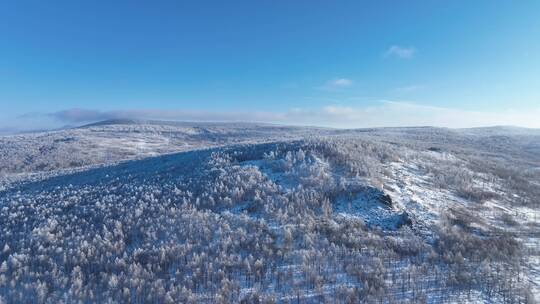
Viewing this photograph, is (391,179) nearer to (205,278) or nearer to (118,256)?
(205,278)

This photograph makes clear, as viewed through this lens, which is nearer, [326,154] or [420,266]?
[420,266]

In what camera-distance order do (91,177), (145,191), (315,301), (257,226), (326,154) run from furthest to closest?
(91,177) → (326,154) → (145,191) → (257,226) → (315,301)

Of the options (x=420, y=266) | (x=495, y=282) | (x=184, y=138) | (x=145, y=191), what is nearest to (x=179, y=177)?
(x=145, y=191)

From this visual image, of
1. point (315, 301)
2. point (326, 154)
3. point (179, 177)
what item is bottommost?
point (315, 301)

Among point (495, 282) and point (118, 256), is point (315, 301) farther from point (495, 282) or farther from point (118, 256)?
point (118, 256)

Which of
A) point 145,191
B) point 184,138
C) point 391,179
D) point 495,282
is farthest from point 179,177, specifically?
point 184,138

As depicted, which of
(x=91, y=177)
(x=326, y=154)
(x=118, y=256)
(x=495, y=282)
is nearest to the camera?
(x=495, y=282)

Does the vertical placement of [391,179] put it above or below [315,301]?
above
